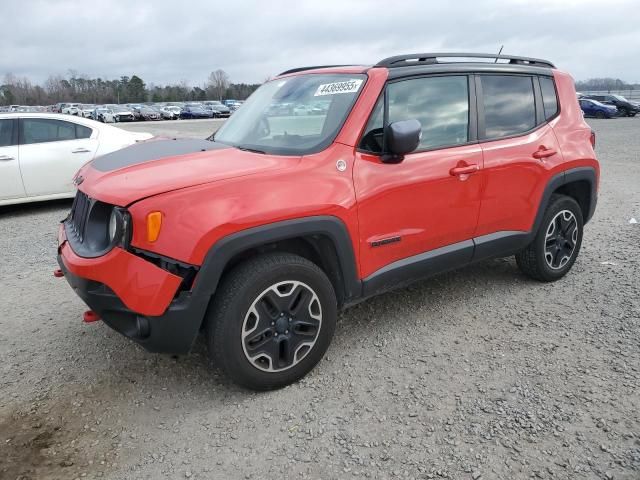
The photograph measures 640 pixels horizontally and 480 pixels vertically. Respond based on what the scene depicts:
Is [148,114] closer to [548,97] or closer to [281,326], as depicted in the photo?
[548,97]

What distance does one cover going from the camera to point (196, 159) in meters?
2.96

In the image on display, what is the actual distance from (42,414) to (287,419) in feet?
4.51

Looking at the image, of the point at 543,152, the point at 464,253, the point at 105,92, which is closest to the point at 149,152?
the point at 464,253

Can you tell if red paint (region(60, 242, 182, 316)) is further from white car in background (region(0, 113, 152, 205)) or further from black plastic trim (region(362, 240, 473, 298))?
white car in background (region(0, 113, 152, 205))

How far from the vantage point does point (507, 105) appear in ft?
12.8

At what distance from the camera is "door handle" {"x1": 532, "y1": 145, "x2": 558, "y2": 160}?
3.96m

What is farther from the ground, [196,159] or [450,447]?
[196,159]

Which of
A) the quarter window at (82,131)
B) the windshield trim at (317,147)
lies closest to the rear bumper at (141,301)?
the windshield trim at (317,147)

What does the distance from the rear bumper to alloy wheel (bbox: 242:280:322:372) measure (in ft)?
1.03

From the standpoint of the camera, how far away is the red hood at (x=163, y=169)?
2594 mm

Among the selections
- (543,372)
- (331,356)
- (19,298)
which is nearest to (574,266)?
Answer: (543,372)

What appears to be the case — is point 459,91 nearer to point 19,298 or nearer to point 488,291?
point 488,291

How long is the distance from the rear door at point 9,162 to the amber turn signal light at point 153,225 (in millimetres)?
5688

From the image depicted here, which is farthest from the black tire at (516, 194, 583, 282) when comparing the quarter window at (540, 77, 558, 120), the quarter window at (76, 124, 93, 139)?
the quarter window at (76, 124, 93, 139)
